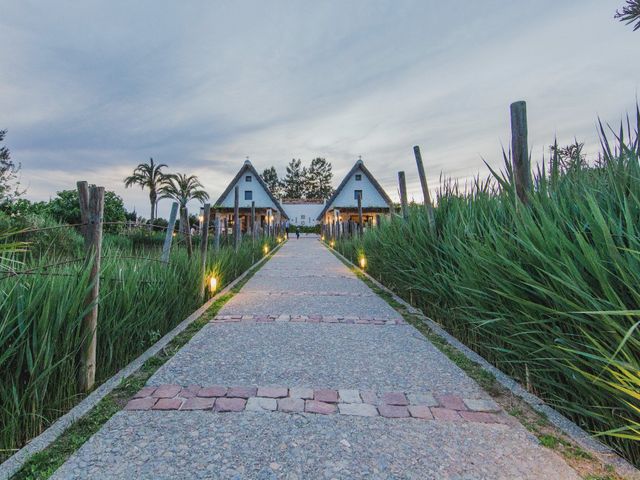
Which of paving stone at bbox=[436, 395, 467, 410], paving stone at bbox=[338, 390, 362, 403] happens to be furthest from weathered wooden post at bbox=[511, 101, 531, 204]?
paving stone at bbox=[338, 390, 362, 403]

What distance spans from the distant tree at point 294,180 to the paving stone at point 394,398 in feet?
226

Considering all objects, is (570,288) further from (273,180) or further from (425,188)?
(273,180)

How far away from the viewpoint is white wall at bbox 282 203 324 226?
43719mm

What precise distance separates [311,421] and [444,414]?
0.76 m

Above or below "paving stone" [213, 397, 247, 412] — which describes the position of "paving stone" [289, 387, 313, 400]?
below

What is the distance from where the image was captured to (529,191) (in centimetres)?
272

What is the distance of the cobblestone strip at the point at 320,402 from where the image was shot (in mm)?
1852

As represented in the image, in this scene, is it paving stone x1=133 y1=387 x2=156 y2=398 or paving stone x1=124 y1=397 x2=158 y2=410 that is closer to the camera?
paving stone x1=124 y1=397 x2=158 y2=410

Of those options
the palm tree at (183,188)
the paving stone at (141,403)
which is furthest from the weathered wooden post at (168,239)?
the palm tree at (183,188)

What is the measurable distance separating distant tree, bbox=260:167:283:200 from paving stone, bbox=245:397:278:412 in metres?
69.5

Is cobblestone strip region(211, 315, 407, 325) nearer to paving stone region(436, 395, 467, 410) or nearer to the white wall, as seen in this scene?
paving stone region(436, 395, 467, 410)

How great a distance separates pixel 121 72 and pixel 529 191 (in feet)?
43.5

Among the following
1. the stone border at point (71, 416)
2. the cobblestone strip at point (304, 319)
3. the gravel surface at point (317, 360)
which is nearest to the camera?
the stone border at point (71, 416)

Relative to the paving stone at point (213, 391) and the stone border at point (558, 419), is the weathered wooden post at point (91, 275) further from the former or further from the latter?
the stone border at point (558, 419)
